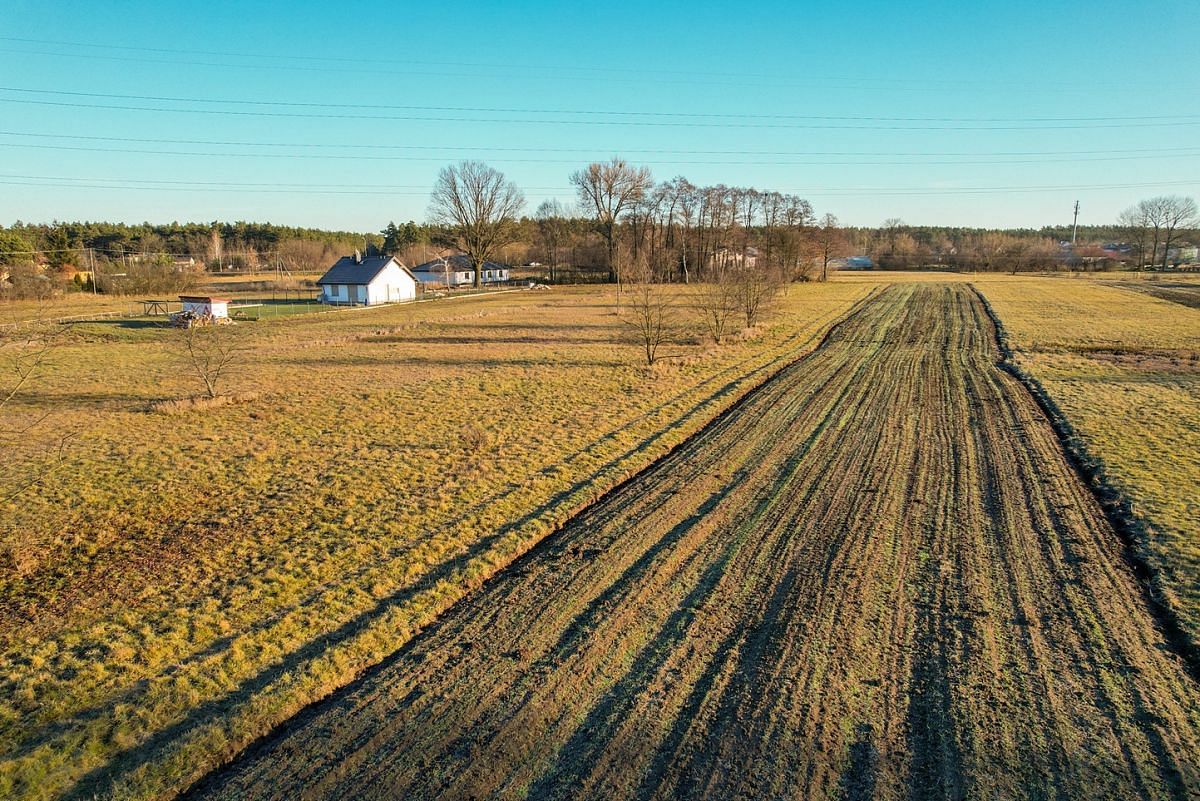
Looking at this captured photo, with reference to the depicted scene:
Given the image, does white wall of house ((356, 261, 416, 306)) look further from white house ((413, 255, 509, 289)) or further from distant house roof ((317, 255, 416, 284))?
white house ((413, 255, 509, 289))

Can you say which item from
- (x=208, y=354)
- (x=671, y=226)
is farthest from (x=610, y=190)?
(x=208, y=354)

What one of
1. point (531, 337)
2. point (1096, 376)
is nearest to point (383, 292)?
point (531, 337)

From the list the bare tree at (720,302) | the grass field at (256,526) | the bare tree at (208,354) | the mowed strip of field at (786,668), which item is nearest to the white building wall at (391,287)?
the bare tree at (208,354)

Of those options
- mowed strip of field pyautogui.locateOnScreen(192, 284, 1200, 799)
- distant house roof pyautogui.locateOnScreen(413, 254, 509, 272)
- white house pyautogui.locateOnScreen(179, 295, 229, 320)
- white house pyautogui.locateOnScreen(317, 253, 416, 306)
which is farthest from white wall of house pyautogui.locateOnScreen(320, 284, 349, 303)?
mowed strip of field pyautogui.locateOnScreen(192, 284, 1200, 799)

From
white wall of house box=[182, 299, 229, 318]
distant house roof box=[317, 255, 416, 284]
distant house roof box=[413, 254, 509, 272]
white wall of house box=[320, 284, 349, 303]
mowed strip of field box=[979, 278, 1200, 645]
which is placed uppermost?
distant house roof box=[413, 254, 509, 272]

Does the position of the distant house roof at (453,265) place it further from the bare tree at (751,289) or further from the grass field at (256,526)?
the grass field at (256,526)

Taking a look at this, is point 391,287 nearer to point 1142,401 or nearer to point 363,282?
point 363,282

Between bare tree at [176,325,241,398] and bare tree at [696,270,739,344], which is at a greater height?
bare tree at [696,270,739,344]
